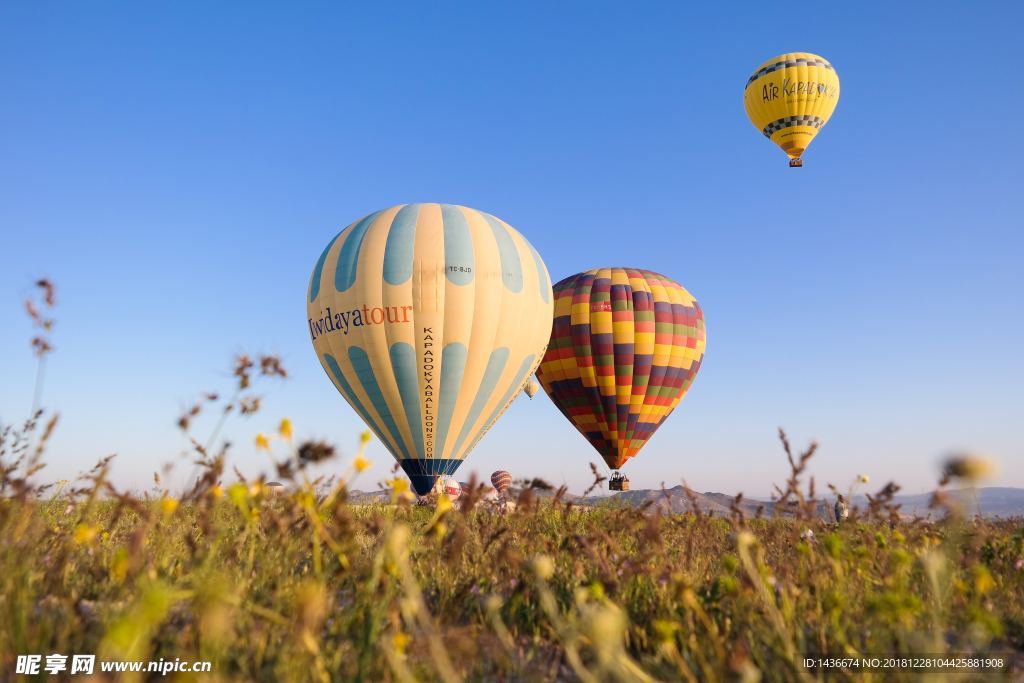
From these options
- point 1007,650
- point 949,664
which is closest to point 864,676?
point 949,664

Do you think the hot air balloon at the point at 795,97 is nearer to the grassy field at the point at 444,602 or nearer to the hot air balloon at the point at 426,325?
the hot air balloon at the point at 426,325

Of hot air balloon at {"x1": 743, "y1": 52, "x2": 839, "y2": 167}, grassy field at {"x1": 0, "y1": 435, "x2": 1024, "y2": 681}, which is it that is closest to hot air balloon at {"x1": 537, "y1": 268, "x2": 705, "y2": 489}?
hot air balloon at {"x1": 743, "y1": 52, "x2": 839, "y2": 167}

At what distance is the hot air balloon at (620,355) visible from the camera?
89.2 ft

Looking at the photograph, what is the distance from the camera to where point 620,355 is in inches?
1065

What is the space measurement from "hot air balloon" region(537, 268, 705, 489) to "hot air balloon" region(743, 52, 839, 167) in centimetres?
1012

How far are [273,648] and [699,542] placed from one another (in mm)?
3784

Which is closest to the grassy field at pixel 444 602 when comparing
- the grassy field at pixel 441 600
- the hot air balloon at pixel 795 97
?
the grassy field at pixel 441 600

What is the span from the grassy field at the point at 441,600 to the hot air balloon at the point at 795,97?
30943mm

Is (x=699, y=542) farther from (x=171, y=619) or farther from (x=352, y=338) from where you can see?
(x=352, y=338)

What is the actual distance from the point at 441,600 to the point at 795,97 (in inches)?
1315

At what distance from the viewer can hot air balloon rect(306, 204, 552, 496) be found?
18906 millimetres

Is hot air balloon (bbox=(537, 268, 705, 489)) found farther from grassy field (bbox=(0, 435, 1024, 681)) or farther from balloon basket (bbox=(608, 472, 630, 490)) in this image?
grassy field (bbox=(0, 435, 1024, 681))

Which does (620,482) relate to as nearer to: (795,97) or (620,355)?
(620,355)

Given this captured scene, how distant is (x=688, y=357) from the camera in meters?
28.3
